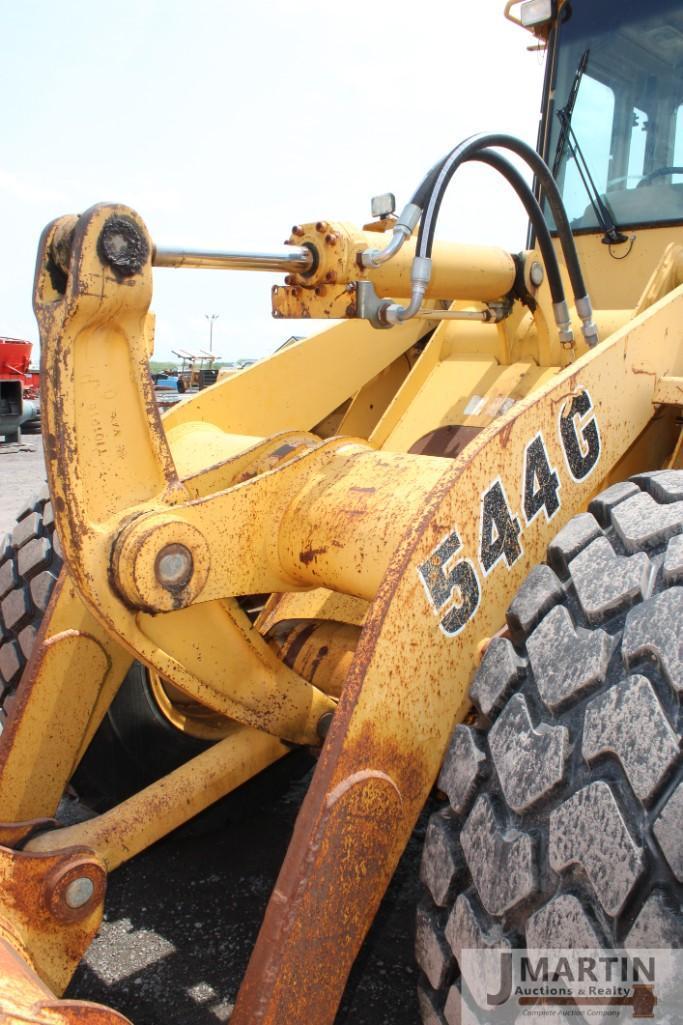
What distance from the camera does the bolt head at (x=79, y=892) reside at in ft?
6.11

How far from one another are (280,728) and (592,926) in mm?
911

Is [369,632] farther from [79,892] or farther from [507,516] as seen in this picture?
[79,892]

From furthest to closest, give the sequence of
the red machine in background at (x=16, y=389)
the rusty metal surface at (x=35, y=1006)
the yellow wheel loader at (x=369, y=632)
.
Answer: the red machine in background at (x=16, y=389) < the yellow wheel loader at (x=369, y=632) < the rusty metal surface at (x=35, y=1006)

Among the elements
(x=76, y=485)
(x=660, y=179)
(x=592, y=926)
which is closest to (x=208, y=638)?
(x=76, y=485)

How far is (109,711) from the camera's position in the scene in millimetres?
2682

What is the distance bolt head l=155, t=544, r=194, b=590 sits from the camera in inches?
69.9

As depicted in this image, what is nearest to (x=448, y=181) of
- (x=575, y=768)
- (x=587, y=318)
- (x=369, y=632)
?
(x=587, y=318)

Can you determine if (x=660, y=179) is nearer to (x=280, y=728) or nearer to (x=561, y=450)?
(x=561, y=450)

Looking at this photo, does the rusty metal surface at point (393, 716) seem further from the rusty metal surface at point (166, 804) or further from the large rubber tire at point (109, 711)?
the large rubber tire at point (109, 711)

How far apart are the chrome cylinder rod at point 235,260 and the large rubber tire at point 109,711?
113cm

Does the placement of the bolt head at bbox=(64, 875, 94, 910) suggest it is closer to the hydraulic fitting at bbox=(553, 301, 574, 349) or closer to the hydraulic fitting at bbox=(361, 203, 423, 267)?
the hydraulic fitting at bbox=(361, 203, 423, 267)

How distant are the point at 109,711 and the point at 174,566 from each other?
105 cm

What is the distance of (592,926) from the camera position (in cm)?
138

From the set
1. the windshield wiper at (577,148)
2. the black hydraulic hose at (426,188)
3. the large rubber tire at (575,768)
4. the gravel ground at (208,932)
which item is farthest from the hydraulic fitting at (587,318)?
the gravel ground at (208,932)
